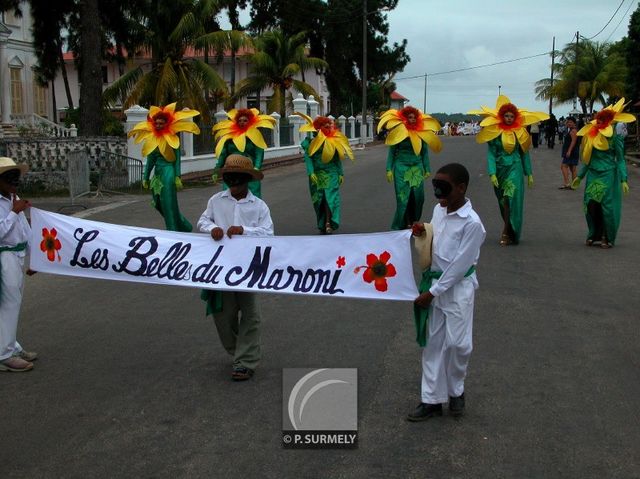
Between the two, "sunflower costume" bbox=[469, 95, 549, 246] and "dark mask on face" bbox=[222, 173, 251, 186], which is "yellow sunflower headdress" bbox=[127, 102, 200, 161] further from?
"dark mask on face" bbox=[222, 173, 251, 186]

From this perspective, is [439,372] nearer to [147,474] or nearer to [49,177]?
[147,474]

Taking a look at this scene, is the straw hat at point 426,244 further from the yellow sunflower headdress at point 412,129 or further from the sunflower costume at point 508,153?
the yellow sunflower headdress at point 412,129

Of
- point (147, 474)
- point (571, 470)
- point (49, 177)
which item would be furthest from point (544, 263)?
point (49, 177)

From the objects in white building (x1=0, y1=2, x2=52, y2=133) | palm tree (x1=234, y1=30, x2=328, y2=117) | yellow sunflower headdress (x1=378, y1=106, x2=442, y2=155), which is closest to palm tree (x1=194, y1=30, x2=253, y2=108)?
white building (x1=0, y1=2, x2=52, y2=133)

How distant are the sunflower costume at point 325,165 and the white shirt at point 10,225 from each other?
21.3 feet

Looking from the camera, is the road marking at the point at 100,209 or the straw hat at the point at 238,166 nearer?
the straw hat at the point at 238,166

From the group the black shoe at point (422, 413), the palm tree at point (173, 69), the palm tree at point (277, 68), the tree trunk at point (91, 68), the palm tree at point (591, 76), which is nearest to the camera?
the black shoe at point (422, 413)

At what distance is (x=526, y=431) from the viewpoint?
4.62 m

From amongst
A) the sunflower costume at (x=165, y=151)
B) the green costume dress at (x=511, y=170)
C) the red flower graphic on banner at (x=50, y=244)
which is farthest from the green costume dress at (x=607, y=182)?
the red flower graphic on banner at (x=50, y=244)

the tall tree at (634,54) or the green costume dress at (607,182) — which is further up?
the tall tree at (634,54)

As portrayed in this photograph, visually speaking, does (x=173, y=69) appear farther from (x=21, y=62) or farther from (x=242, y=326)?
(x=242, y=326)

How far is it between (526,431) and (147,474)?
2.20 metres

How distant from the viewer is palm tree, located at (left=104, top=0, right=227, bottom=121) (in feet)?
100

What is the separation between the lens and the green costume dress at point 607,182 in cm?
1051
